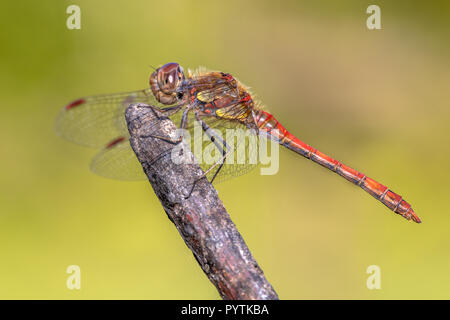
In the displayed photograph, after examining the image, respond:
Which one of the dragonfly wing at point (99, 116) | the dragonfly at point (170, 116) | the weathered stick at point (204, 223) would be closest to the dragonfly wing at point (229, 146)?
the dragonfly at point (170, 116)

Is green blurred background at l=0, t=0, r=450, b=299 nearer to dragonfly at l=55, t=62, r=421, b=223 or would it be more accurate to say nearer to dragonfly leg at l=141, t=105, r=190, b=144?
dragonfly at l=55, t=62, r=421, b=223

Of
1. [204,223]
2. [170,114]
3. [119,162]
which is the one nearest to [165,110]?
[170,114]

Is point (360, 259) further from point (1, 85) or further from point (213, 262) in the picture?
point (1, 85)

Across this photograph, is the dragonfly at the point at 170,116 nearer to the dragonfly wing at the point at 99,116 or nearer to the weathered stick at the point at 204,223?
the dragonfly wing at the point at 99,116

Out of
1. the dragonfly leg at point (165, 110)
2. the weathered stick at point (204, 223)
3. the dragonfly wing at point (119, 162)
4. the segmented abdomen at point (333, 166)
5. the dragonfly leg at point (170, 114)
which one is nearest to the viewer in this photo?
the weathered stick at point (204, 223)

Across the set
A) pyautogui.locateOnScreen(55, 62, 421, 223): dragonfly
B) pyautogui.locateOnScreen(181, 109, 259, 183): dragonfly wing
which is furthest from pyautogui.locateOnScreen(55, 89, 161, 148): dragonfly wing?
pyautogui.locateOnScreen(181, 109, 259, 183): dragonfly wing

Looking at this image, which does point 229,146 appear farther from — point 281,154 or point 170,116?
point 281,154

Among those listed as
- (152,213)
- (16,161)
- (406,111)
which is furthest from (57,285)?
(406,111)

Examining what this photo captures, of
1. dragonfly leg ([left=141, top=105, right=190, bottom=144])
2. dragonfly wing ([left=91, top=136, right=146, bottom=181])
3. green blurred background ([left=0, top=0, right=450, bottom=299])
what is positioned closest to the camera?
dragonfly leg ([left=141, top=105, right=190, bottom=144])
